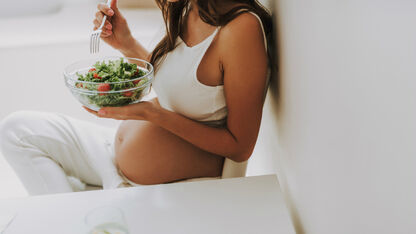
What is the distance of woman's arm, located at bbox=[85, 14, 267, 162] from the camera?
0.98m

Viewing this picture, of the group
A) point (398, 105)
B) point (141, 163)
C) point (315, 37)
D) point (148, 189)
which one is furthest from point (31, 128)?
point (398, 105)

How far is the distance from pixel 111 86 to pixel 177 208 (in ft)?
1.06

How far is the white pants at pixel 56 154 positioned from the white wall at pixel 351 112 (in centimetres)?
→ 63

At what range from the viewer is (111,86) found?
946 mm

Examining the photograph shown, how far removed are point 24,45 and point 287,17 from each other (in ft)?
5.90

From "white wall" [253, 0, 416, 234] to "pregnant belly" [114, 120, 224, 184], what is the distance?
31 cm

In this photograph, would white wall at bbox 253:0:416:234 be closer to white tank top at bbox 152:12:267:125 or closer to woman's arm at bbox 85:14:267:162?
woman's arm at bbox 85:14:267:162

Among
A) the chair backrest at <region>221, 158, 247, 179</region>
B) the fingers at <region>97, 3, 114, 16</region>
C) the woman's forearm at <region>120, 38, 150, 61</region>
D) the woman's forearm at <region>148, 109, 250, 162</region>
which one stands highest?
the fingers at <region>97, 3, 114, 16</region>

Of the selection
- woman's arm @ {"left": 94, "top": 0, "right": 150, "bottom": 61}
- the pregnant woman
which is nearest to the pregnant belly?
the pregnant woman

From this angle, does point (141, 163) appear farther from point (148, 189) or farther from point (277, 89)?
point (277, 89)

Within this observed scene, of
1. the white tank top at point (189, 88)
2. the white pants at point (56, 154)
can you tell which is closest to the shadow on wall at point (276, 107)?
the white tank top at point (189, 88)

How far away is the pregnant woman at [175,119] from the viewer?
1.00 metres

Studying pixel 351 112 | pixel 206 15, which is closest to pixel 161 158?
pixel 206 15

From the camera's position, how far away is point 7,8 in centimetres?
234
